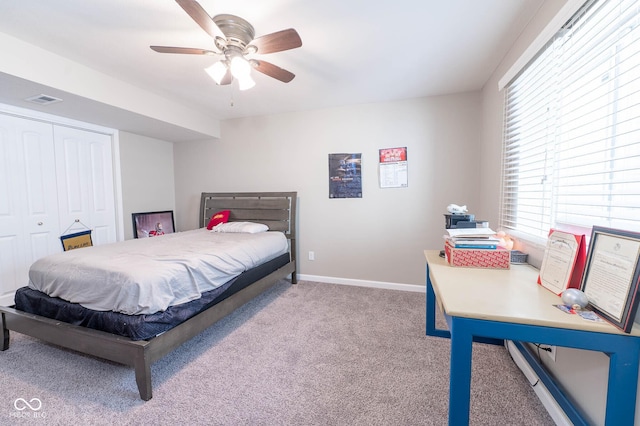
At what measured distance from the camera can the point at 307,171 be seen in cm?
355

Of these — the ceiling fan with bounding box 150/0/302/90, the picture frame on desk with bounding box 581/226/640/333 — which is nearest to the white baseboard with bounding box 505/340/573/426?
the picture frame on desk with bounding box 581/226/640/333

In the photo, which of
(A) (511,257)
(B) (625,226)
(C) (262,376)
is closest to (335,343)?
(C) (262,376)

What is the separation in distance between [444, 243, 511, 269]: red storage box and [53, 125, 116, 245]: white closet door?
4146 mm

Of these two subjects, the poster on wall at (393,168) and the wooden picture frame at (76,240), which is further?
the poster on wall at (393,168)

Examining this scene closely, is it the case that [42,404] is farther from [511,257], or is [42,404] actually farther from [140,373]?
[511,257]

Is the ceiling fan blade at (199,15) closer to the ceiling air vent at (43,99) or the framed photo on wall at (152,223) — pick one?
the ceiling air vent at (43,99)

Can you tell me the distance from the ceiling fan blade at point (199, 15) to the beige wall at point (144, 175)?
295 centimetres

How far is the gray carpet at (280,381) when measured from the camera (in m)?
1.41

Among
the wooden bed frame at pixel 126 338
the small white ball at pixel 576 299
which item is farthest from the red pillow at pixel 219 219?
the small white ball at pixel 576 299

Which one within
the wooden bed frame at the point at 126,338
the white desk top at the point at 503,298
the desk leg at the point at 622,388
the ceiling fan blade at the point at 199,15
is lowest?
the wooden bed frame at the point at 126,338

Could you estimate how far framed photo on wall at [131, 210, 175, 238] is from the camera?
3.74 m

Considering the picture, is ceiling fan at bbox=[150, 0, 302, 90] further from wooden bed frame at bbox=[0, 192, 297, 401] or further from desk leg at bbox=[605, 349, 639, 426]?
desk leg at bbox=[605, 349, 639, 426]

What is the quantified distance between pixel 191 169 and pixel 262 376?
355 centimetres

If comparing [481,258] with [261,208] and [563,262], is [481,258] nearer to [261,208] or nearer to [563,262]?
[563,262]
